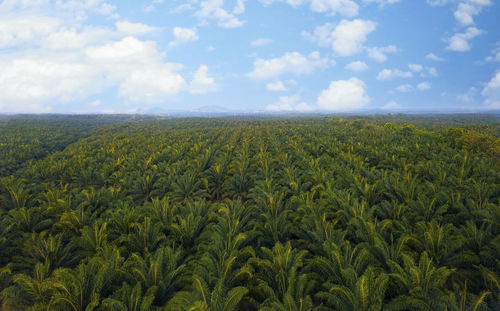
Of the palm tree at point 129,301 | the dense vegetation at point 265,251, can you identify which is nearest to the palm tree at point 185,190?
the dense vegetation at point 265,251

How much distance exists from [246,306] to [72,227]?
1093 cm

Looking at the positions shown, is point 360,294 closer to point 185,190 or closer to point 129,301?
point 129,301

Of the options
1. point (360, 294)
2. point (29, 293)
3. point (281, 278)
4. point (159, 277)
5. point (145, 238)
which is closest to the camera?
point (360, 294)

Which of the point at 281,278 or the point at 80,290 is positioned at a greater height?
the point at 80,290

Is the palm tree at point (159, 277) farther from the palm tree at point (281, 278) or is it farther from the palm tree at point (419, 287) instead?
the palm tree at point (419, 287)

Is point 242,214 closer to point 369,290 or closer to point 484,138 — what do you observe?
point 369,290

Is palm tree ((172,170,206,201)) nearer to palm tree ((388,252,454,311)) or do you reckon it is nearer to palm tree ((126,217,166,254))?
palm tree ((126,217,166,254))

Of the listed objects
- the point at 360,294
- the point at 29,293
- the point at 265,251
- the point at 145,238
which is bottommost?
the point at 29,293

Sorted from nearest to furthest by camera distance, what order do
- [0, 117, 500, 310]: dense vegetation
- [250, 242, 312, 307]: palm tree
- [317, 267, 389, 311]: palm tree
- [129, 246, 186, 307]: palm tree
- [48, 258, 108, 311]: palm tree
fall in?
[317, 267, 389, 311]: palm tree → [48, 258, 108, 311]: palm tree → [0, 117, 500, 310]: dense vegetation → [250, 242, 312, 307]: palm tree → [129, 246, 186, 307]: palm tree

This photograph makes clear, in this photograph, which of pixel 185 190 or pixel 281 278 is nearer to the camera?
pixel 281 278

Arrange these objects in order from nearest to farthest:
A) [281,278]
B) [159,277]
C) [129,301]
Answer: [129,301], [281,278], [159,277]

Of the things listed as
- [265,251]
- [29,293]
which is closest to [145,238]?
[29,293]

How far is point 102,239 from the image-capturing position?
11242 millimetres

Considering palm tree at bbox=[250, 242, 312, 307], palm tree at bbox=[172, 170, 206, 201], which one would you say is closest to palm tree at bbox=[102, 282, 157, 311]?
palm tree at bbox=[250, 242, 312, 307]
